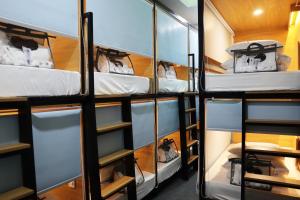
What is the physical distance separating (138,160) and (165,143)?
609 millimetres

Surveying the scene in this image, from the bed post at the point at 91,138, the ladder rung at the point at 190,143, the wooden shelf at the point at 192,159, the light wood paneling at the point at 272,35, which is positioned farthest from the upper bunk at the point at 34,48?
the light wood paneling at the point at 272,35

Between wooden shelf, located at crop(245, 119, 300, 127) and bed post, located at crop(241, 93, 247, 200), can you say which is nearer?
wooden shelf, located at crop(245, 119, 300, 127)

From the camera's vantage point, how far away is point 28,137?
54.6 inches

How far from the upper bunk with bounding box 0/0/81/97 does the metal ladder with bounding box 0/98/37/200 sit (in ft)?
0.22

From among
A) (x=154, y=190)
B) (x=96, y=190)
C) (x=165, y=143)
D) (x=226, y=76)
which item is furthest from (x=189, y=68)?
(x=96, y=190)

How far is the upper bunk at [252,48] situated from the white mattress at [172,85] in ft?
2.26

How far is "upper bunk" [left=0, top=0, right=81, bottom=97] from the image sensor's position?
1.39 meters

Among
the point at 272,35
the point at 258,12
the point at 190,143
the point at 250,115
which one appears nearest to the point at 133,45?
the point at 250,115

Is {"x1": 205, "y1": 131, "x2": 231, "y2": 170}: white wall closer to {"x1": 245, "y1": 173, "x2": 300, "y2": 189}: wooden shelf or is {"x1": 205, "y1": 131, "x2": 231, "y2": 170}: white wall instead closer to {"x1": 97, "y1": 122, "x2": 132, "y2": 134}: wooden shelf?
{"x1": 245, "y1": 173, "x2": 300, "y2": 189}: wooden shelf

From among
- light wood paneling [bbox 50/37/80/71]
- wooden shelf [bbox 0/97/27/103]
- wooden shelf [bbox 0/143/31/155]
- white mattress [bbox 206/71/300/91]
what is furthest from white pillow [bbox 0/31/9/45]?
white mattress [bbox 206/71/300/91]

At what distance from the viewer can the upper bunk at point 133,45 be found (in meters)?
2.15

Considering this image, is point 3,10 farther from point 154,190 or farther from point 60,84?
point 154,190

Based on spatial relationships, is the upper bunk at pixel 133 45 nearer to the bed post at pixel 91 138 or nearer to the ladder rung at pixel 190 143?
the bed post at pixel 91 138

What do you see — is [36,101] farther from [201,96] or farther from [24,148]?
[201,96]
